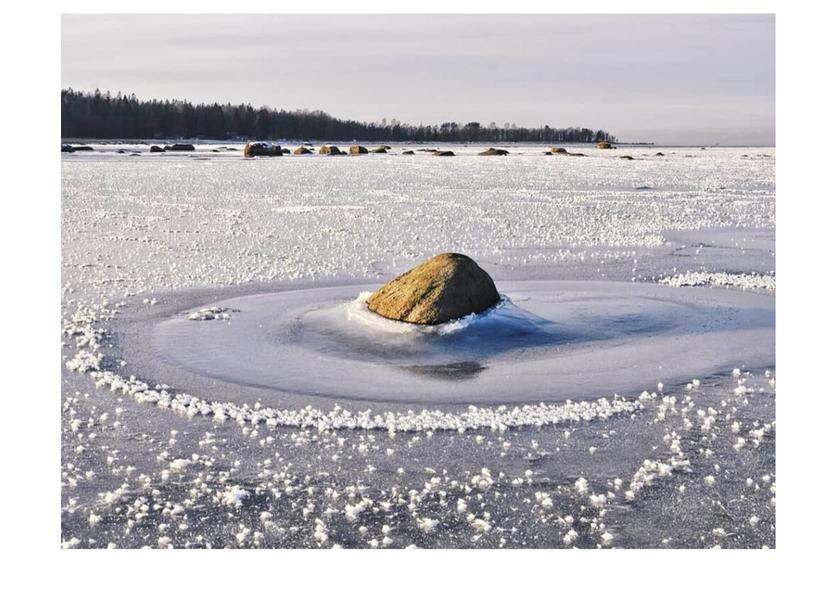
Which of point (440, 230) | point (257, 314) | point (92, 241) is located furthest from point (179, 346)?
point (440, 230)

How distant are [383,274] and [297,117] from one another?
46.7m

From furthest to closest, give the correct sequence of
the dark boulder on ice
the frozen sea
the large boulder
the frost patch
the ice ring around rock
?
1. the dark boulder on ice
2. the frost patch
3. the large boulder
4. the ice ring around rock
5. the frozen sea

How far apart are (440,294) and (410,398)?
A: 262cm

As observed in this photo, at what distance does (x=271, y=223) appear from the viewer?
19.3m

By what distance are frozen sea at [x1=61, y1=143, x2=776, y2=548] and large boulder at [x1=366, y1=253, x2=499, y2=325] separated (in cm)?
23

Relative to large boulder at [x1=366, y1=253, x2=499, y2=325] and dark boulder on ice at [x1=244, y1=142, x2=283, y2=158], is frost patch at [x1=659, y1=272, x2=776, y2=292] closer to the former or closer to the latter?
large boulder at [x1=366, y1=253, x2=499, y2=325]

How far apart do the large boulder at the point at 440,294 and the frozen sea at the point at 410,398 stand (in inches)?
8.9

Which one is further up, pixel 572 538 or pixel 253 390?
pixel 253 390

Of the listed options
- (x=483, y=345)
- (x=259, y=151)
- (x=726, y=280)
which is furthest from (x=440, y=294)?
(x=259, y=151)

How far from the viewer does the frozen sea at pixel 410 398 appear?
202 inches

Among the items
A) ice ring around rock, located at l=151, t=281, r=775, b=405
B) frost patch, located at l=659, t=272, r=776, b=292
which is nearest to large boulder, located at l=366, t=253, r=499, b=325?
ice ring around rock, located at l=151, t=281, r=775, b=405

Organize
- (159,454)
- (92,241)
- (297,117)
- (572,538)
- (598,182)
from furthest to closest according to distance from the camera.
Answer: (297,117) < (598,182) < (92,241) < (159,454) < (572,538)

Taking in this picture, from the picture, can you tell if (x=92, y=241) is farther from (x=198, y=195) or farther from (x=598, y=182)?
(x=598, y=182)

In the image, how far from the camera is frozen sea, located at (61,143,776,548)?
5.12m
